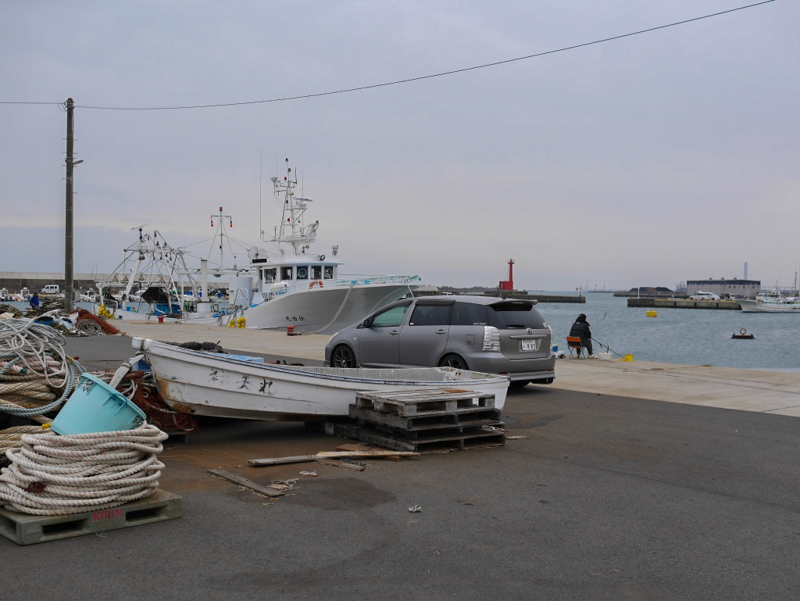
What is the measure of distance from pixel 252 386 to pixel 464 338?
4.66 meters

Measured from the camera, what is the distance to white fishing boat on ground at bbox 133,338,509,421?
24.0ft

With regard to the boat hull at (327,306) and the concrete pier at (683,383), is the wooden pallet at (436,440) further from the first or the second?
the boat hull at (327,306)

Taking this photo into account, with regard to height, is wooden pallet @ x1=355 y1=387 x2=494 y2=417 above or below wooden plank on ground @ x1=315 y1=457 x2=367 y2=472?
above

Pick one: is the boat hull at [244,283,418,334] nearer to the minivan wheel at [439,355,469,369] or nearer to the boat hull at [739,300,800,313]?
the minivan wheel at [439,355,469,369]

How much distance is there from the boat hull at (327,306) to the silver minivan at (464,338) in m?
22.7

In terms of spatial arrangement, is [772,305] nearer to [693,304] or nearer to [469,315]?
[693,304]

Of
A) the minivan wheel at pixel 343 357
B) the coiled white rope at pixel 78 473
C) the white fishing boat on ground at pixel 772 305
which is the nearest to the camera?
the coiled white rope at pixel 78 473

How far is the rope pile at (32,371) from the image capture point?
22.8 ft

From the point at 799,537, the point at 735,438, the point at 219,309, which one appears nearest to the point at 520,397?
the point at 735,438

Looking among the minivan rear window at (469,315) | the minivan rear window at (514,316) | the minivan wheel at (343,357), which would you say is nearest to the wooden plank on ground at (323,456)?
the minivan rear window at (469,315)

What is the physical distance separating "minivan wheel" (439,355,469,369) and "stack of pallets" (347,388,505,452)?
3.22 m

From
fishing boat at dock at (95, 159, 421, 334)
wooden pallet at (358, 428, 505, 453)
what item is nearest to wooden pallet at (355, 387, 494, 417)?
wooden pallet at (358, 428, 505, 453)

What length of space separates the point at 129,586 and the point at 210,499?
68.4 inches

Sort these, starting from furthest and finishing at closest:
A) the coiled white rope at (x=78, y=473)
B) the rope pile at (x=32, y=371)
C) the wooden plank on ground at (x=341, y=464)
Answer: the rope pile at (x=32, y=371)
the wooden plank on ground at (x=341, y=464)
the coiled white rope at (x=78, y=473)
